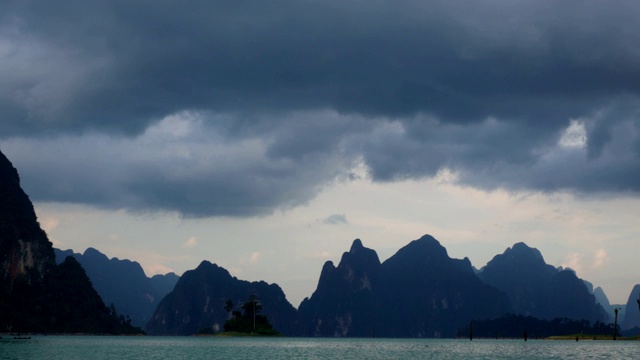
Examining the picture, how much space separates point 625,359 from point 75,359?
71.8m

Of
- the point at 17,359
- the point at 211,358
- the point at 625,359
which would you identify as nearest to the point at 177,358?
the point at 211,358

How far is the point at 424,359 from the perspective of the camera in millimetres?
102062

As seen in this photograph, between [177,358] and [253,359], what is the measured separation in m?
11.7

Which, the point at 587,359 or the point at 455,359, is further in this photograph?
the point at 455,359

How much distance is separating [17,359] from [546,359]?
225 feet

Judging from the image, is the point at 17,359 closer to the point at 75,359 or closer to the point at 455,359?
the point at 75,359

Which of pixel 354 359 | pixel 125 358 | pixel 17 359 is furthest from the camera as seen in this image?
pixel 354 359

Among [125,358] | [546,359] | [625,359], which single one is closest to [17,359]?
[125,358]

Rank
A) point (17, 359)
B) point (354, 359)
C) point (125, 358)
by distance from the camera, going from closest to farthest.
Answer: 1. point (17, 359)
2. point (125, 358)
3. point (354, 359)

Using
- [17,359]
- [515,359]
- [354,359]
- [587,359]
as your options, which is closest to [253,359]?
[354,359]

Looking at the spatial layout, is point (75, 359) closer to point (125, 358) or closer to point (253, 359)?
point (125, 358)

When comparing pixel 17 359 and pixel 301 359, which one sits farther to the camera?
pixel 301 359

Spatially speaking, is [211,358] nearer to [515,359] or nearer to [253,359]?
[253,359]

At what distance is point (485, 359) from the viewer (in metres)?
100
